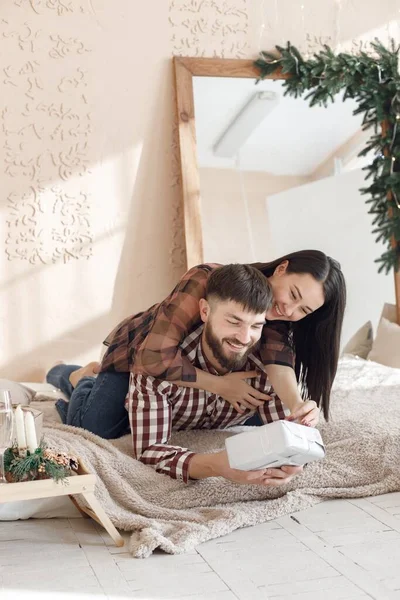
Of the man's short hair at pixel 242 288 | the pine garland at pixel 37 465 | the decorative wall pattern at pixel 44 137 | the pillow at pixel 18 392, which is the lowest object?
the pillow at pixel 18 392

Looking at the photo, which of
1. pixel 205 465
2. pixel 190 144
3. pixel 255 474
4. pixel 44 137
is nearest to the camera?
pixel 255 474

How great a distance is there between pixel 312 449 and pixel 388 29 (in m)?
3.27

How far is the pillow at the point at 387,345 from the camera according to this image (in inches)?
157

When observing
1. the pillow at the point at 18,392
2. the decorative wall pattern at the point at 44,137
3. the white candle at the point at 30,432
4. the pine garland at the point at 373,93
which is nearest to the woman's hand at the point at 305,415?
the white candle at the point at 30,432

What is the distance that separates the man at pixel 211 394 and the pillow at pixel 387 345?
5.09 ft

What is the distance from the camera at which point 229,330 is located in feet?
7.35

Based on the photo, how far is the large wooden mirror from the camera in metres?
4.14

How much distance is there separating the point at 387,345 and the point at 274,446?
229 cm

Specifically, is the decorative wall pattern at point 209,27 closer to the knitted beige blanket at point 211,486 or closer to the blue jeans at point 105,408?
the blue jeans at point 105,408

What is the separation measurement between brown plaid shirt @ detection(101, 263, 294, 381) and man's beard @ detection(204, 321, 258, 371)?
0.07 m

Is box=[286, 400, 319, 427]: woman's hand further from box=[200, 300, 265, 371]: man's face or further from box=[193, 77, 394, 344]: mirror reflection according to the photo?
box=[193, 77, 394, 344]: mirror reflection

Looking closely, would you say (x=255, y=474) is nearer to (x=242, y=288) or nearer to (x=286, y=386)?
(x=286, y=386)

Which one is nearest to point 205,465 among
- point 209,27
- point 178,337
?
point 178,337

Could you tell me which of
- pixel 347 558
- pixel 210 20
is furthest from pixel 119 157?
pixel 347 558
